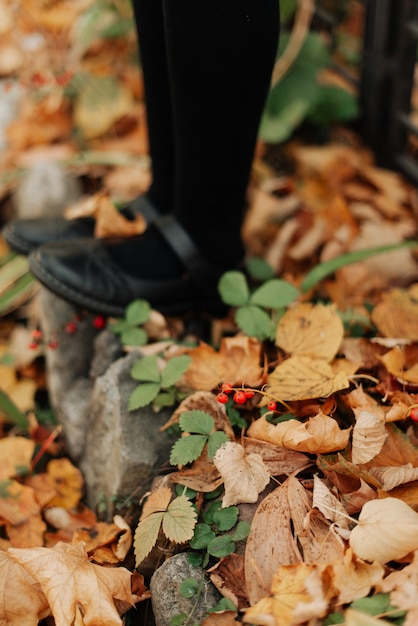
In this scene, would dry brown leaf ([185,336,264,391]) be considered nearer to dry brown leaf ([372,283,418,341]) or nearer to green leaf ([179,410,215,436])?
green leaf ([179,410,215,436])

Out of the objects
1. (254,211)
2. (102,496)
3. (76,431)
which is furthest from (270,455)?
(254,211)

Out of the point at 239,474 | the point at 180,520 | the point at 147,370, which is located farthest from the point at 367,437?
the point at 147,370

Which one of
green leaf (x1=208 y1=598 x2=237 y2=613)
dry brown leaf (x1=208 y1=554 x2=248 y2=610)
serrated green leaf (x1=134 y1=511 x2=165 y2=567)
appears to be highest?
serrated green leaf (x1=134 y1=511 x2=165 y2=567)

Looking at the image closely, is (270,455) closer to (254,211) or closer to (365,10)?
(254,211)

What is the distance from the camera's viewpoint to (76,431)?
1295mm

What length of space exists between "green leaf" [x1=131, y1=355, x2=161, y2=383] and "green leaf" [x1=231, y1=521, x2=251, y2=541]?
300mm

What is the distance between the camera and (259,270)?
1.42m

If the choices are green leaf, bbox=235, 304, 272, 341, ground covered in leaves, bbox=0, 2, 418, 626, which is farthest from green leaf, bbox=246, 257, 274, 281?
green leaf, bbox=235, 304, 272, 341

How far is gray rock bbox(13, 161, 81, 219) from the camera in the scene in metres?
1.80

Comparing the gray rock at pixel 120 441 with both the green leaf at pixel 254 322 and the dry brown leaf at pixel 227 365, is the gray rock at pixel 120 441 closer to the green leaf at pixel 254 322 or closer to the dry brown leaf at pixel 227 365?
the dry brown leaf at pixel 227 365

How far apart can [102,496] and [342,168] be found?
119cm

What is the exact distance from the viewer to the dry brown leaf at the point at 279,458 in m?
0.96

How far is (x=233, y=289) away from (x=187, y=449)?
36cm

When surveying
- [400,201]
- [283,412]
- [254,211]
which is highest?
[283,412]
